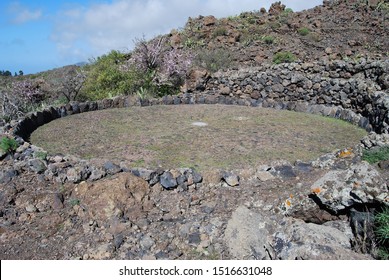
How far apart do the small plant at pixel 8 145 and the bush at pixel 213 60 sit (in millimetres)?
11502

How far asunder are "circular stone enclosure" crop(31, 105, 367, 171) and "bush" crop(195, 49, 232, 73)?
6.42m

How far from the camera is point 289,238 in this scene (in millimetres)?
3871

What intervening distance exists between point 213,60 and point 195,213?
13.6 meters

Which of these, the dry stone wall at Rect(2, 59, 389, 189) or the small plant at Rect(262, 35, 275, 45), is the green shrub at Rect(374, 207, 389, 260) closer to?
the dry stone wall at Rect(2, 59, 389, 189)

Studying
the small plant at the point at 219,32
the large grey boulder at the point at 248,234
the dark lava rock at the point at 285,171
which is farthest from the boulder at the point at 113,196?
the small plant at the point at 219,32

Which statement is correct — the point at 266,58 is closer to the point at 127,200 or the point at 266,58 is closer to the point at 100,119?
the point at 100,119

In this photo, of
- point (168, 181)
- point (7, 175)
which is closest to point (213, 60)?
point (168, 181)

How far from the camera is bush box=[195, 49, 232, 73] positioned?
17022 millimetres

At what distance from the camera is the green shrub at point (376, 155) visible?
5625mm

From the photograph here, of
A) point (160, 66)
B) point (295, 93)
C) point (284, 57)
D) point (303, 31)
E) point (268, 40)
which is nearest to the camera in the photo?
point (295, 93)

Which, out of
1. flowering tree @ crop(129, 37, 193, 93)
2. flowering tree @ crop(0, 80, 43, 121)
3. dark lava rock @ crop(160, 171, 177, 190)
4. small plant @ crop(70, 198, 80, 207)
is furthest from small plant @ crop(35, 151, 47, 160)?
flowering tree @ crop(129, 37, 193, 93)

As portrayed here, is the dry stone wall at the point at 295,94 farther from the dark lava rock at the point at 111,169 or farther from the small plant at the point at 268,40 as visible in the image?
the small plant at the point at 268,40

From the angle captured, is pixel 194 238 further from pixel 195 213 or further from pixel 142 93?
pixel 142 93

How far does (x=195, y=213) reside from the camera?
16.5ft
